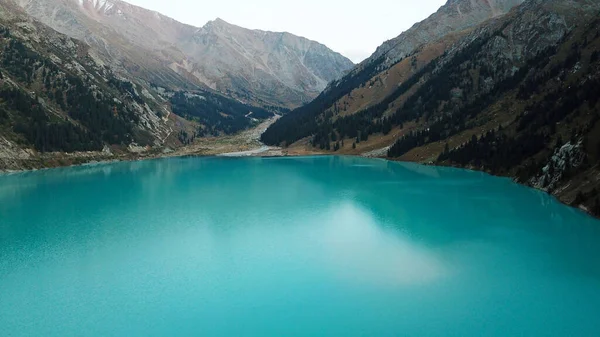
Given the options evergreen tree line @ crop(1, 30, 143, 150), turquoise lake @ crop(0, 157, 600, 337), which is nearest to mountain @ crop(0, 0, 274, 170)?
evergreen tree line @ crop(1, 30, 143, 150)

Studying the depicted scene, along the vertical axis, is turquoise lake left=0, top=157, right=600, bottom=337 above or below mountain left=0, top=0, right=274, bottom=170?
below

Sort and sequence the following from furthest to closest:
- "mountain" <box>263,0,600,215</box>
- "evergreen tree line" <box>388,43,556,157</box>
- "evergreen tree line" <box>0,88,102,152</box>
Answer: "evergreen tree line" <box>388,43,556,157</box>, "evergreen tree line" <box>0,88,102,152</box>, "mountain" <box>263,0,600,215</box>

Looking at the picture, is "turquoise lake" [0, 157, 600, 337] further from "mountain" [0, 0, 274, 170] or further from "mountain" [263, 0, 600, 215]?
"mountain" [0, 0, 274, 170]

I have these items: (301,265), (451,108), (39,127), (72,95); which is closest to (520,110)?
(451,108)

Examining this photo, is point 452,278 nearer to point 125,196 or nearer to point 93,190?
point 125,196

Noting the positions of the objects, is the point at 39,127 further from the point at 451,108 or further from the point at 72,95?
the point at 451,108
